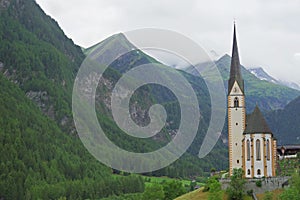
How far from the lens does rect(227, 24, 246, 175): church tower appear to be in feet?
336

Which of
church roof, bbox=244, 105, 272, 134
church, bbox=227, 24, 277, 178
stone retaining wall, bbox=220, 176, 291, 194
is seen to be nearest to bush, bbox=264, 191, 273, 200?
stone retaining wall, bbox=220, 176, 291, 194

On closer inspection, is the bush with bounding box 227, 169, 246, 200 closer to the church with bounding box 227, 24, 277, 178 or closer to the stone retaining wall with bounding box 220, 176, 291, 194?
the stone retaining wall with bounding box 220, 176, 291, 194

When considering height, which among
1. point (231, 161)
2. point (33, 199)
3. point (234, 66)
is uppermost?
point (234, 66)

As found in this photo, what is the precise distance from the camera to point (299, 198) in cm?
7456

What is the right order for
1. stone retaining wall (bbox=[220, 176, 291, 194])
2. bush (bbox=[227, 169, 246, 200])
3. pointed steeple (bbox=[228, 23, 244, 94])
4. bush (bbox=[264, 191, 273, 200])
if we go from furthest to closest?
1. pointed steeple (bbox=[228, 23, 244, 94])
2. stone retaining wall (bbox=[220, 176, 291, 194])
3. bush (bbox=[227, 169, 246, 200])
4. bush (bbox=[264, 191, 273, 200])

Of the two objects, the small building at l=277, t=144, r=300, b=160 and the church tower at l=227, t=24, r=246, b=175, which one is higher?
the church tower at l=227, t=24, r=246, b=175

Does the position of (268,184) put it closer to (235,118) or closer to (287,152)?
(235,118)

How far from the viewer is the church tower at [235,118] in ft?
336

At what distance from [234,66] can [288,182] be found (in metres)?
27.1

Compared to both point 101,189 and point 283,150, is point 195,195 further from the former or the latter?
point 101,189

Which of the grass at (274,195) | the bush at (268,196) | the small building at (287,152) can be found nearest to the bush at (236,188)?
the grass at (274,195)

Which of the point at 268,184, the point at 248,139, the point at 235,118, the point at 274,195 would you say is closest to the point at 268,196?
the point at 274,195

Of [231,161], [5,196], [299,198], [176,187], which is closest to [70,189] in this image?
[5,196]

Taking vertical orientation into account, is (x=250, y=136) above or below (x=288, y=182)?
above
